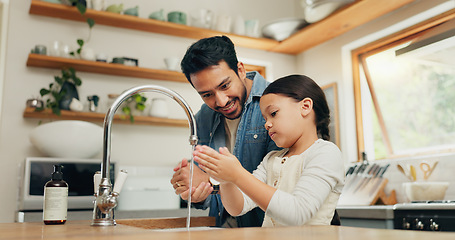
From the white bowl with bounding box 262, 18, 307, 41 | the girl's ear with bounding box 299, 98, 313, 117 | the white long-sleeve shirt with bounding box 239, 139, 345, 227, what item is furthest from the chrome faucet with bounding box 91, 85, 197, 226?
the white bowl with bounding box 262, 18, 307, 41

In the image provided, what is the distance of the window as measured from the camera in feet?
9.48

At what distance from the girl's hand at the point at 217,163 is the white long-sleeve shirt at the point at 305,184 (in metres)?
0.12

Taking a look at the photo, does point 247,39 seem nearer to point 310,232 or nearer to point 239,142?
point 239,142

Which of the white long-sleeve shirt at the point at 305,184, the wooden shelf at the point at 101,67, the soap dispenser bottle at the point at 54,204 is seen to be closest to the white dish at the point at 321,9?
the wooden shelf at the point at 101,67

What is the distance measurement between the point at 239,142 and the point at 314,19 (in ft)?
6.48

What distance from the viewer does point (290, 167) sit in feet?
4.17

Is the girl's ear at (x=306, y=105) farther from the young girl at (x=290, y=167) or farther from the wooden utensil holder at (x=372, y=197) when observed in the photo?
the wooden utensil holder at (x=372, y=197)

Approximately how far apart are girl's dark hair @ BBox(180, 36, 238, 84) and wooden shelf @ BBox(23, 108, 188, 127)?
1.66 metres

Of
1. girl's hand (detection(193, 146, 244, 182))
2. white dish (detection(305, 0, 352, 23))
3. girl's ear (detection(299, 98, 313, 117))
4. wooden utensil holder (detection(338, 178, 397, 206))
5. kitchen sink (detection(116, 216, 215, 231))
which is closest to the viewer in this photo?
girl's hand (detection(193, 146, 244, 182))

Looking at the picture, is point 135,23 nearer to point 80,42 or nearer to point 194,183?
point 80,42

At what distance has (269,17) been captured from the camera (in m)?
4.13

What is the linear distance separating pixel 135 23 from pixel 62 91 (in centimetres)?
76

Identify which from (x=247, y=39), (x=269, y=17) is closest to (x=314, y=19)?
(x=247, y=39)

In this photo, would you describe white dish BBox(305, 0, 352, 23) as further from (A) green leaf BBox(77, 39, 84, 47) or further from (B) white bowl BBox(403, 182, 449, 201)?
(A) green leaf BBox(77, 39, 84, 47)
